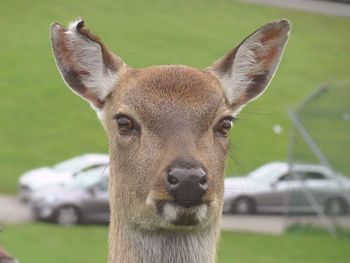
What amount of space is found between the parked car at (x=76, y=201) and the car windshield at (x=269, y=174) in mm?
3998

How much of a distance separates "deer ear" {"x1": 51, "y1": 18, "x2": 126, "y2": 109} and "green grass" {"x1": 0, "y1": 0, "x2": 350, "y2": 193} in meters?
26.0

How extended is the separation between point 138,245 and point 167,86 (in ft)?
3.24

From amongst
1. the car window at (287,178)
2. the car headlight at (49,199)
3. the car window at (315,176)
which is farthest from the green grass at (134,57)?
the car window at (315,176)

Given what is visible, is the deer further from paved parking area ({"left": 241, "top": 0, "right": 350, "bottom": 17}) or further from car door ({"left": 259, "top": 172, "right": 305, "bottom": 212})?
paved parking area ({"left": 241, "top": 0, "right": 350, "bottom": 17})

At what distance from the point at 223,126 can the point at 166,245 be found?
0.83 meters

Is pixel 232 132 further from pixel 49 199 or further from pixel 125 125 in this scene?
pixel 125 125

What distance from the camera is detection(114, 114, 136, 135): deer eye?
304 inches

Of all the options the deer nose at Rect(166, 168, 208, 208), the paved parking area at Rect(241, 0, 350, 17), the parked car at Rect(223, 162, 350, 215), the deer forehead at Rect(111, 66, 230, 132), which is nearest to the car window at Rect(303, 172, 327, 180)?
the parked car at Rect(223, 162, 350, 215)

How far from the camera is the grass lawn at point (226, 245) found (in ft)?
92.1

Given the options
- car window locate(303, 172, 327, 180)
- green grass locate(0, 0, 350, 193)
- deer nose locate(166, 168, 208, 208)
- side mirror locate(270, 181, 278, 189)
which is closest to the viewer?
deer nose locate(166, 168, 208, 208)

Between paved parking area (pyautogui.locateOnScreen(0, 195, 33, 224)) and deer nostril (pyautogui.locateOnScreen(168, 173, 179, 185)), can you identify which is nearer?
deer nostril (pyautogui.locateOnScreen(168, 173, 179, 185))

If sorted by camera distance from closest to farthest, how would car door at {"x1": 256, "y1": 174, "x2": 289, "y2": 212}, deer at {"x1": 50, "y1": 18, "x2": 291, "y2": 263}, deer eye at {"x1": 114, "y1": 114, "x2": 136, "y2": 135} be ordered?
deer at {"x1": 50, "y1": 18, "x2": 291, "y2": 263}
deer eye at {"x1": 114, "y1": 114, "x2": 136, "y2": 135}
car door at {"x1": 256, "y1": 174, "x2": 289, "y2": 212}

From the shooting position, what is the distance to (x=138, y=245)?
7613 millimetres

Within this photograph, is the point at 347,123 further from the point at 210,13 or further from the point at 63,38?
the point at 210,13
